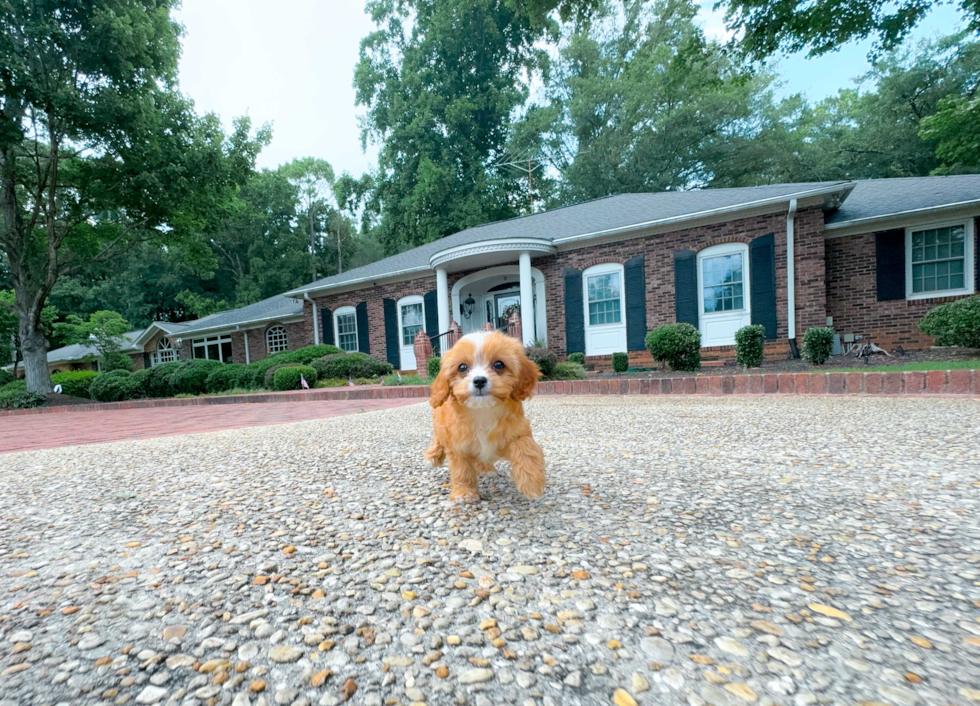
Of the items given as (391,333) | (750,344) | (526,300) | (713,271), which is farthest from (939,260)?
(391,333)

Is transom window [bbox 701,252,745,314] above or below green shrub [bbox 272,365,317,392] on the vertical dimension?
above

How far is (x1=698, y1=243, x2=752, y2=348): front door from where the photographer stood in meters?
10.2

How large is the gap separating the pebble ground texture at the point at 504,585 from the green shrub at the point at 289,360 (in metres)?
10.1

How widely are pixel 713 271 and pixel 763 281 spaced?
1.07m

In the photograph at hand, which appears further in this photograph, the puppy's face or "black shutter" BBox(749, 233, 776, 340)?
"black shutter" BBox(749, 233, 776, 340)

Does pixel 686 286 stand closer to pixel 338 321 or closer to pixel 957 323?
pixel 957 323

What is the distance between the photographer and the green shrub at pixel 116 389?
1217 centimetres

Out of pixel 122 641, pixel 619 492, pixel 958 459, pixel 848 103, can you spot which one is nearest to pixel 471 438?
pixel 619 492

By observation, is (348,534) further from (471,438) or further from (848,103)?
(848,103)

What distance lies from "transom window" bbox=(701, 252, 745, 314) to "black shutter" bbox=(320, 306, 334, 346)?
488 inches

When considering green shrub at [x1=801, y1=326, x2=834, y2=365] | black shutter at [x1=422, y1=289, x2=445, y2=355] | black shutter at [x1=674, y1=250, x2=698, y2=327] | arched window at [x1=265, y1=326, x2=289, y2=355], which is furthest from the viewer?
arched window at [x1=265, y1=326, x2=289, y2=355]

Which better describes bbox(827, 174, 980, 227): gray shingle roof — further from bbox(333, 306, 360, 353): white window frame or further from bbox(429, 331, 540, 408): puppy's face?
bbox(333, 306, 360, 353): white window frame

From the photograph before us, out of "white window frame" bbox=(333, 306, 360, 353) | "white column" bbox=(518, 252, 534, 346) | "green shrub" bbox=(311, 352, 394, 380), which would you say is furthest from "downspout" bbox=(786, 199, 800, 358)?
"white window frame" bbox=(333, 306, 360, 353)

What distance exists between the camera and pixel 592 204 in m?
15.4
